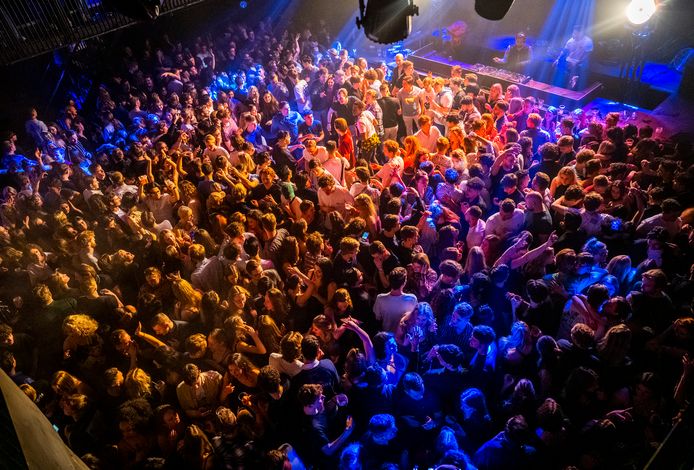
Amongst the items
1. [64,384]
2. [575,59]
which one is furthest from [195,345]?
[575,59]

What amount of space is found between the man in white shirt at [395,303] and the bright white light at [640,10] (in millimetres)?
6809

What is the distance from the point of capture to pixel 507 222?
3.86 metres

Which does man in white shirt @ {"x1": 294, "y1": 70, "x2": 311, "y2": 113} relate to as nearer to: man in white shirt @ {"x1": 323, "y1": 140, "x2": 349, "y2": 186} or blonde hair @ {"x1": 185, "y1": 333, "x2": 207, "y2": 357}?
man in white shirt @ {"x1": 323, "y1": 140, "x2": 349, "y2": 186}

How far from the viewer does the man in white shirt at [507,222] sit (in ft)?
12.5

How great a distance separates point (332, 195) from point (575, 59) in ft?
26.0

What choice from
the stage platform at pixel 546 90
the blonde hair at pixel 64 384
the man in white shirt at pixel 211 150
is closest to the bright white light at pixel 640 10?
the stage platform at pixel 546 90

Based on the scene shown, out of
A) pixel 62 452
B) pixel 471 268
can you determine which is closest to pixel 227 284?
pixel 471 268

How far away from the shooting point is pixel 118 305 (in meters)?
3.70

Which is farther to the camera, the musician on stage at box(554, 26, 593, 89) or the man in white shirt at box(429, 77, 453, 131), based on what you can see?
the musician on stage at box(554, 26, 593, 89)

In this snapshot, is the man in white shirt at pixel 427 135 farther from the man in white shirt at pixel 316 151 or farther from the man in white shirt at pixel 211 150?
the man in white shirt at pixel 211 150

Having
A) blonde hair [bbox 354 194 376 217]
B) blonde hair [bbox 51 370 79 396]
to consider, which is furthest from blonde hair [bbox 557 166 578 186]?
blonde hair [bbox 51 370 79 396]

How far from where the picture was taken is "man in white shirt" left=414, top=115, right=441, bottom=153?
216 inches

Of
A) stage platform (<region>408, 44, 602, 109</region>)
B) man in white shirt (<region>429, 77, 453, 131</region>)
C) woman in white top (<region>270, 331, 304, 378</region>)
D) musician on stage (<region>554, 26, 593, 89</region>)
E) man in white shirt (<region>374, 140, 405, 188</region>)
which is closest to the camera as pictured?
woman in white top (<region>270, 331, 304, 378</region>)

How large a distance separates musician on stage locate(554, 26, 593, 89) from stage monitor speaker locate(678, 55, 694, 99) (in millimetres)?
1785
